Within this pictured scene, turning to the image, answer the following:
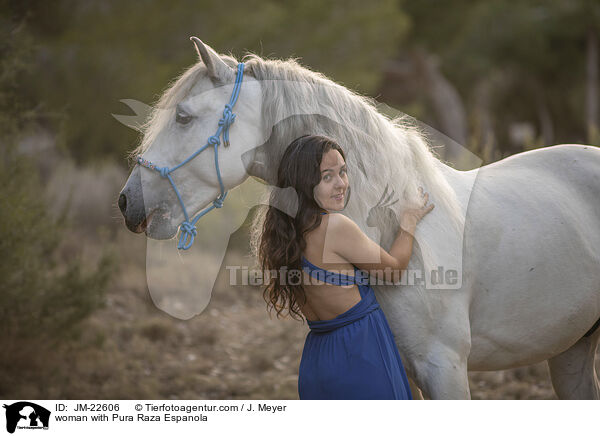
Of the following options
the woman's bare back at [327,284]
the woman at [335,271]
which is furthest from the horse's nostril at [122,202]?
the woman's bare back at [327,284]

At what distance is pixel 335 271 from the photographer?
6.19 feet

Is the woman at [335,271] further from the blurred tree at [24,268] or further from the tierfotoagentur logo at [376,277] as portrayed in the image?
the blurred tree at [24,268]

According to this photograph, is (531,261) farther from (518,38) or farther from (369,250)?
(518,38)

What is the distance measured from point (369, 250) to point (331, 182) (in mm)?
267

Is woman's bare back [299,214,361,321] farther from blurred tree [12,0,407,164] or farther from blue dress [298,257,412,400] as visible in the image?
blurred tree [12,0,407,164]

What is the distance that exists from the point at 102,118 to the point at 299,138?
802 cm

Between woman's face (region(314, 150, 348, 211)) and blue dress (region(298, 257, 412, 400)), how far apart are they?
0.22 meters

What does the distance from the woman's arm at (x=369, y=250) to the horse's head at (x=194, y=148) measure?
1.48 ft

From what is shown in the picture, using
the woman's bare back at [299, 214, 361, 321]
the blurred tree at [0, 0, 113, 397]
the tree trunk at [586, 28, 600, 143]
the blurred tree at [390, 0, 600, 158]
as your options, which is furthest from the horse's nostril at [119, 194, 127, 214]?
the tree trunk at [586, 28, 600, 143]

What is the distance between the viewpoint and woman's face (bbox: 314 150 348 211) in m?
1.88

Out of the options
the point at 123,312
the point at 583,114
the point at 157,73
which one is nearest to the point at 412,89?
the point at 583,114
